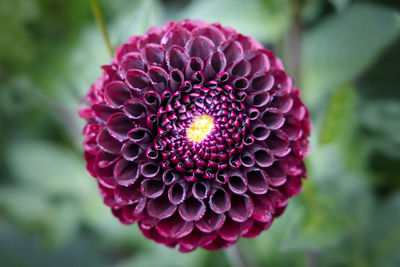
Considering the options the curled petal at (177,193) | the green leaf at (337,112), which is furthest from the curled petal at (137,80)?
the green leaf at (337,112)

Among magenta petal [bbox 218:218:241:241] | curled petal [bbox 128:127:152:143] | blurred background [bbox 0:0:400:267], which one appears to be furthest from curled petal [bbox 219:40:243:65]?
blurred background [bbox 0:0:400:267]

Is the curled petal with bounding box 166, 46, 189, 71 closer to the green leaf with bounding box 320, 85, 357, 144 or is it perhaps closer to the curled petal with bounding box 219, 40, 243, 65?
the curled petal with bounding box 219, 40, 243, 65

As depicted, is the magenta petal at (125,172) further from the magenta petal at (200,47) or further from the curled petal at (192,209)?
the magenta petal at (200,47)

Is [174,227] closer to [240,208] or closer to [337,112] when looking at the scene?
[240,208]

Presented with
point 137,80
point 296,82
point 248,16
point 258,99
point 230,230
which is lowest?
point 230,230

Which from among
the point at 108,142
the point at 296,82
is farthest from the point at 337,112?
the point at 108,142

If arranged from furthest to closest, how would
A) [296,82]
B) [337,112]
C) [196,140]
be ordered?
1. [296,82]
2. [337,112]
3. [196,140]
